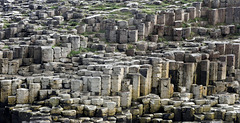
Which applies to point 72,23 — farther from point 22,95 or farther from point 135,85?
point 22,95

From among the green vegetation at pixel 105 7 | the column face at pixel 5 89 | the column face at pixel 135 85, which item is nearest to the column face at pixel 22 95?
the column face at pixel 5 89

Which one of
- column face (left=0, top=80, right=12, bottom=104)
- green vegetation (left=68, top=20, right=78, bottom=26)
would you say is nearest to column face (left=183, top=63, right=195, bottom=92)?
green vegetation (left=68, top=20, right=78, bottom=26)

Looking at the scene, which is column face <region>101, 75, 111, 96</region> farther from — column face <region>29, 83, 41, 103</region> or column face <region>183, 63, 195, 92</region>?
column face <region>183, 63, 195, 92</region>

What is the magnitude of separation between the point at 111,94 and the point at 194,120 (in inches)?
238

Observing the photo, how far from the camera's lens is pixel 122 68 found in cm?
5188

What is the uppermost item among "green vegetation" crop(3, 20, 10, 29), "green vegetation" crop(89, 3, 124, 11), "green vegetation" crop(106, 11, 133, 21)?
"green vegetation" crop(89, 3, 124, 11)

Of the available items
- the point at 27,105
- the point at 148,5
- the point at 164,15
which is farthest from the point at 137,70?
the point at 148,5

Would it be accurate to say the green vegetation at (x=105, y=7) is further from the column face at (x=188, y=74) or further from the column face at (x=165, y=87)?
the column face at (x=165, y=87)

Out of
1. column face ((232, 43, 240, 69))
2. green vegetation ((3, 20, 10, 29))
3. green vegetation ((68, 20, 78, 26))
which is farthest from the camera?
green vegetation ((3, 20, 10, 29))

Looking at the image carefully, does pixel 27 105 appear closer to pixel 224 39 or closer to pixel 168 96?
pixel 168 96

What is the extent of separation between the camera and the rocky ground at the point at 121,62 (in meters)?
49.0

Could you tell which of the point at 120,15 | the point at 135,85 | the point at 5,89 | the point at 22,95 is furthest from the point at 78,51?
the point at 22,95

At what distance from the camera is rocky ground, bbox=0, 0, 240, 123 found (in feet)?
161

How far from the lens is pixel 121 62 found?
53875mm
